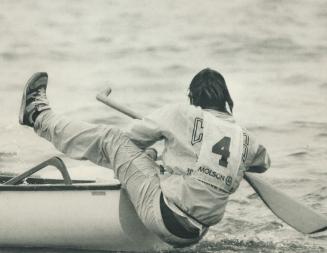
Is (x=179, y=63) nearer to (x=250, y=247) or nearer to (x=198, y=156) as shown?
(x=250, y=247)

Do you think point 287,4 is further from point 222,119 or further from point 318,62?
point 222,119

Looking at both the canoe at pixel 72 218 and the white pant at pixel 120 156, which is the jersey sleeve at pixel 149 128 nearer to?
the white pant at pixel 120 156

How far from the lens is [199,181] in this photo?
376cm

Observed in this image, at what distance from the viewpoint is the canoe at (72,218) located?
408cm

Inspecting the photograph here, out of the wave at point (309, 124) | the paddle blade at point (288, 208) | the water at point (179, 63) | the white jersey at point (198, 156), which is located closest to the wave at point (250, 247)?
the paddle blade at point (288, 208)

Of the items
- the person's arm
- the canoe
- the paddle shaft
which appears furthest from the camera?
the paddle shaft

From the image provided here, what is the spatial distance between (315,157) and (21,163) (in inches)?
136

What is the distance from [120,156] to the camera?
4.01 metres

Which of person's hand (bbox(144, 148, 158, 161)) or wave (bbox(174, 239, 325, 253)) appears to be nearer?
person's hand (bbox(144, 148, 158, 161))

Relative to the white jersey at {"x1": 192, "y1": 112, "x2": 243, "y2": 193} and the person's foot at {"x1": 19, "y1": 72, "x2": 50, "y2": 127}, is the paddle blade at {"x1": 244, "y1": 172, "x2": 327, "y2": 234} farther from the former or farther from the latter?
the person's foot at {"x1": 19, "y1": 72, "x2": 50, "y2": 127}

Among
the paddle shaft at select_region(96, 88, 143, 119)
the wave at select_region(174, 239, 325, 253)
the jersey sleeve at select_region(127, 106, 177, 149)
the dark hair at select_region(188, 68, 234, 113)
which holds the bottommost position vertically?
the wave at select_region(174, 239, 325, 253)

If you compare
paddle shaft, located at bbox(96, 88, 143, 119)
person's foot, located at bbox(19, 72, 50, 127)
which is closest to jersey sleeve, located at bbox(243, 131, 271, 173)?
paddle shaft, located at bbox(96, 88, 143, 119)

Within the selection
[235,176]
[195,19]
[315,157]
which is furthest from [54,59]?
[235,176]

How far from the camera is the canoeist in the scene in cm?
378
